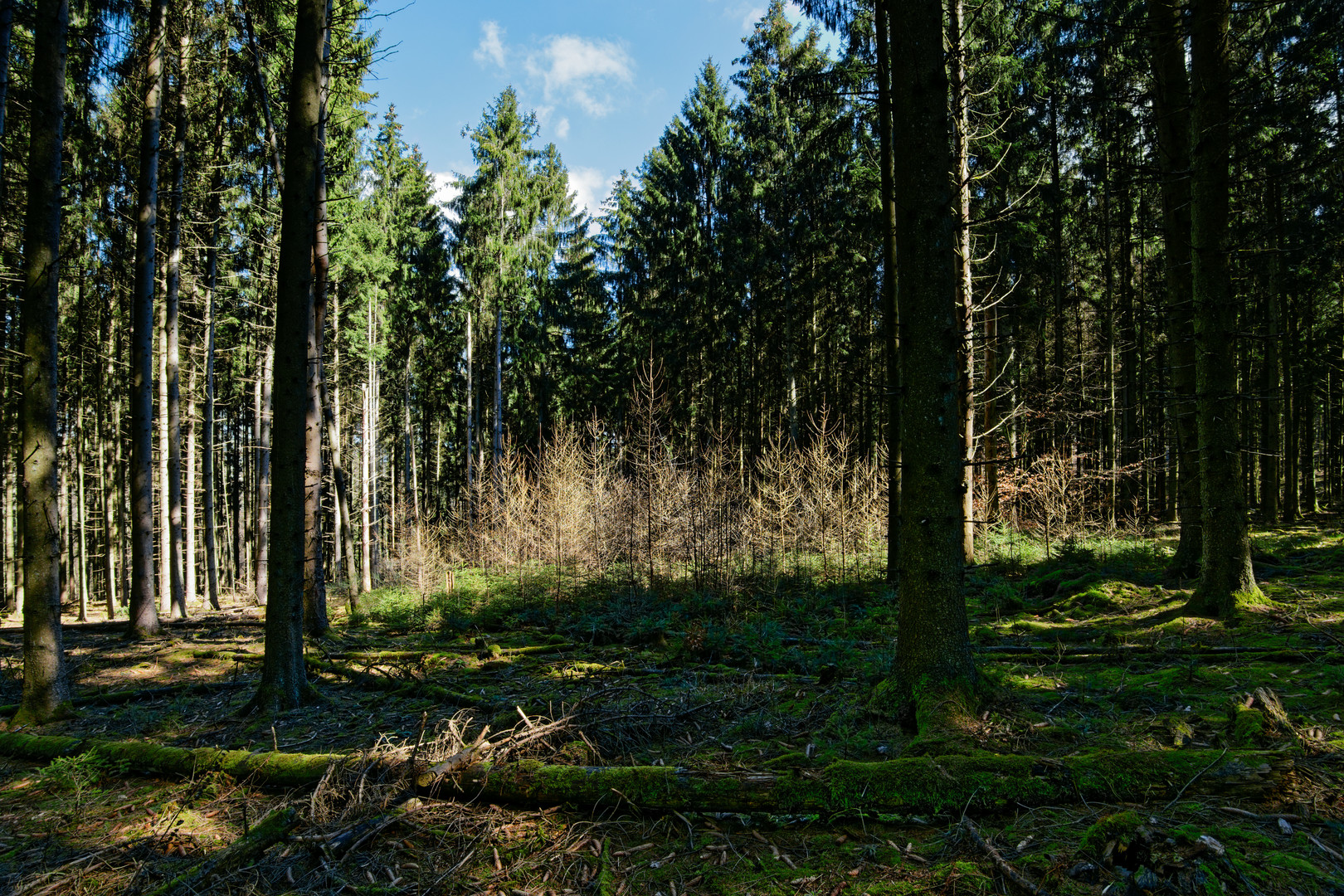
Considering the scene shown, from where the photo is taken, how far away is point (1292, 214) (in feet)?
55.5

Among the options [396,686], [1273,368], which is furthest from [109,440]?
[1273,368]

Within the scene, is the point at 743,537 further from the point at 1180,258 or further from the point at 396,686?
the point at 1180,258

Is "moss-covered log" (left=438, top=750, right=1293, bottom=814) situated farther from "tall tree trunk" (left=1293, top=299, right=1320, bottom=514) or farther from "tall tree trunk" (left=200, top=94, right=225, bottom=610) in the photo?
"tall tree trunk" (left=1293, top=299, right=1320, bottom=514)

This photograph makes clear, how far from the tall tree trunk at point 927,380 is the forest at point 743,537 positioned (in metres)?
0.03

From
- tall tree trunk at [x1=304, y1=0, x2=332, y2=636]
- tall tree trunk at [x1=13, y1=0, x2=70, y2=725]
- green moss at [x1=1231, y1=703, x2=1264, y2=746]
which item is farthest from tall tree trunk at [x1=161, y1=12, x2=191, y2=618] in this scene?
green moss at [x1=1231, y1=703, x2=1264, y2=746]

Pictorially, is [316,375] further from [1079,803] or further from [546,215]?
[546,215]

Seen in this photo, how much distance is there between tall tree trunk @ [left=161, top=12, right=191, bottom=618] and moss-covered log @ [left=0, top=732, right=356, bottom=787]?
914 cm

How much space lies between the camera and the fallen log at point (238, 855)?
2.47 metres

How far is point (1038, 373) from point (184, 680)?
67.8ft

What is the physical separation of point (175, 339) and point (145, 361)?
334 centimetres

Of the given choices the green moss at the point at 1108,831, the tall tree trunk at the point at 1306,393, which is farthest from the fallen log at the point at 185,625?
the tall tree trunk at the point at 1306,393

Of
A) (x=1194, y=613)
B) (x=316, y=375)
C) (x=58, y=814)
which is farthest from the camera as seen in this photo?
(x=316, y=375)

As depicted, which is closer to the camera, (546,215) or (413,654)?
(413,654)

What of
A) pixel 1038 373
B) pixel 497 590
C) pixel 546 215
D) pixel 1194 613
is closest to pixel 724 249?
pixel 546 215
